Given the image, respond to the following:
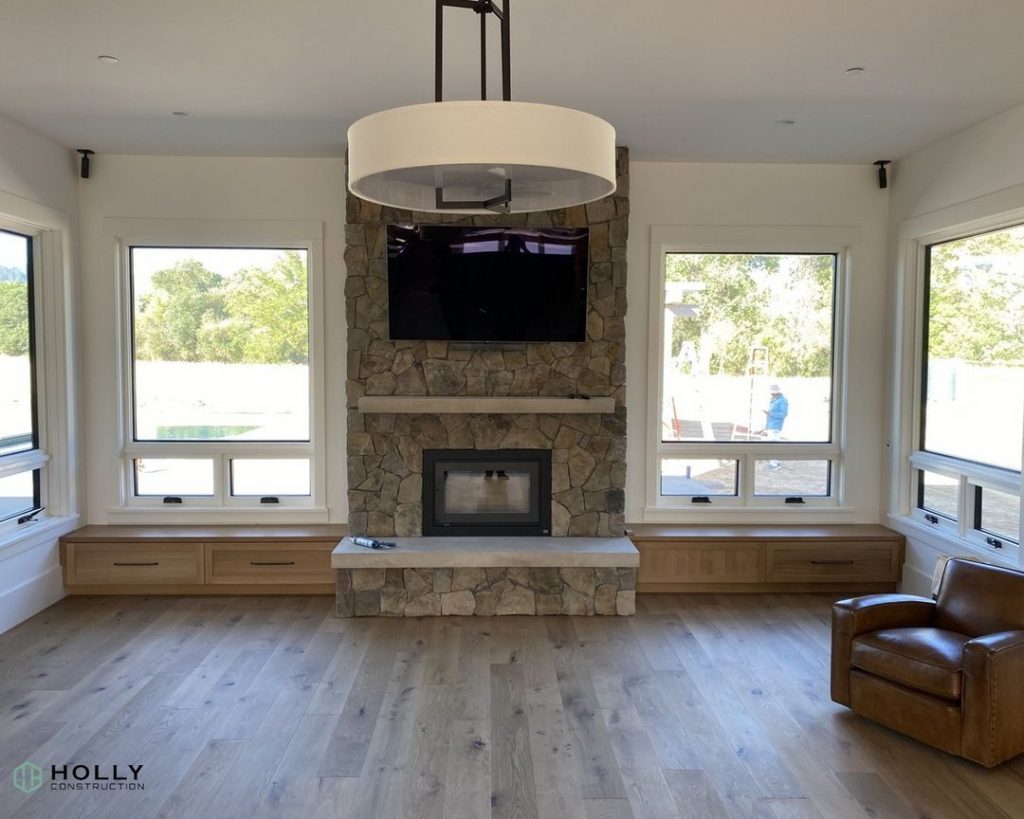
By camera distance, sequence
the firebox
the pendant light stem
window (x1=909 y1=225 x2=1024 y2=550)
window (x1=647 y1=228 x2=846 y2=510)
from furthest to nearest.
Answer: window (x1=647 y1=228 x2=846 y2=510) → the firebox → window (x1=909 y1=225 x2=1024 y2=550) → the pendant light stem

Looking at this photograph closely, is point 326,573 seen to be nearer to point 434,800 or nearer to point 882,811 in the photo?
point 434,800

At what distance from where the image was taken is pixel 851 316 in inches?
215

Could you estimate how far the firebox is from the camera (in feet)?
16.9

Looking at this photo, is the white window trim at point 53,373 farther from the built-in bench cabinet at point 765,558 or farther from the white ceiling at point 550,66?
the built-in bench cabinet at point 765,558

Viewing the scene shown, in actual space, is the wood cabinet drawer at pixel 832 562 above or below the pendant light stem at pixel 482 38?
below

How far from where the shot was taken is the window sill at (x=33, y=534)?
4.49 meters

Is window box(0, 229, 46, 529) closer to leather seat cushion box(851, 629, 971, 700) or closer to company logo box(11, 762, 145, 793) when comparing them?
company logo box(11, 762, 145, 793)

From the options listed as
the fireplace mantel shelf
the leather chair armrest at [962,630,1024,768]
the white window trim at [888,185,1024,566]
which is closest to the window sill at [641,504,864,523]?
the white window trim at [888,185,1024,566]

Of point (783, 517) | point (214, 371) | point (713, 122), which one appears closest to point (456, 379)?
point (214, 371)

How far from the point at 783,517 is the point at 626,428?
4.32 feet

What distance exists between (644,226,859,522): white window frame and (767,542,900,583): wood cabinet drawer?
0.41 meters

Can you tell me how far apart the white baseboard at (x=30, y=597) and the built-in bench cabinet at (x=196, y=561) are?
87mm

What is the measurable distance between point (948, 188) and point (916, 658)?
9.69 feet

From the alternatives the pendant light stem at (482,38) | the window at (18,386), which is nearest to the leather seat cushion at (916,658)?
the pendant light stem at (482,38)
